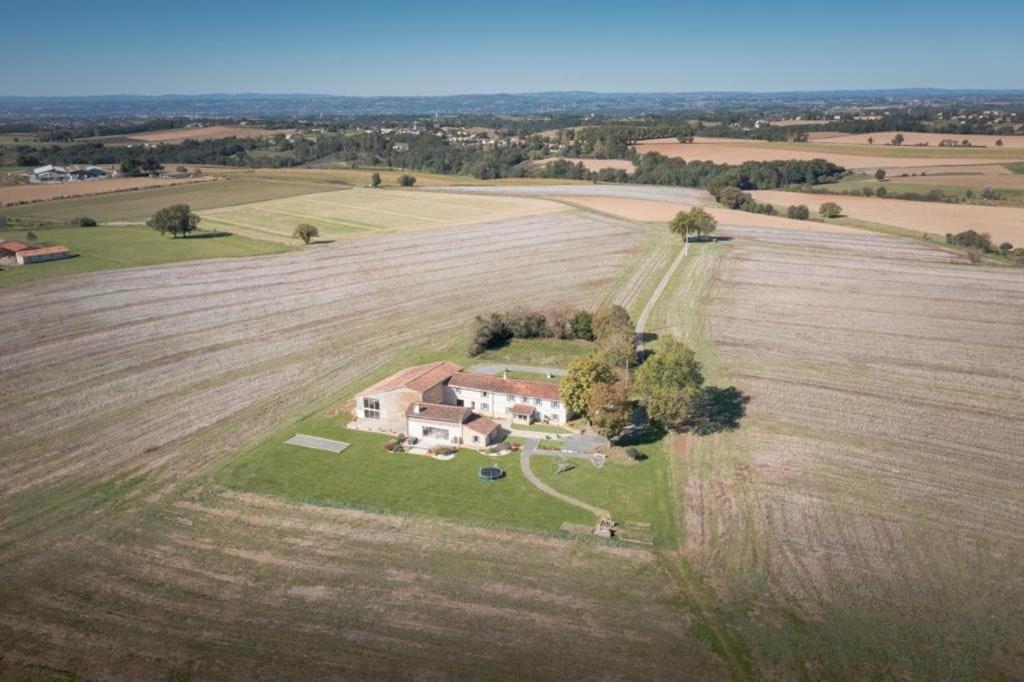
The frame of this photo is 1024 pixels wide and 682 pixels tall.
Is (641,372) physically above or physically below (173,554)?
above

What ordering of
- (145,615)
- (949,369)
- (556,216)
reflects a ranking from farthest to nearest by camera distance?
(556,216)
(949,369)
(145,615)

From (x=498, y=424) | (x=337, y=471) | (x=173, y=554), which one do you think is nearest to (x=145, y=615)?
(x=173, y=554)

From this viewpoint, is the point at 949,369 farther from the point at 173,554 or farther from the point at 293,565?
the point at 173,554

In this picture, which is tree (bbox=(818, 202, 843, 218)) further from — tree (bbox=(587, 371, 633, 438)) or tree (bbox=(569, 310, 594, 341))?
tree (bbox=(587, 371, 633, 438))

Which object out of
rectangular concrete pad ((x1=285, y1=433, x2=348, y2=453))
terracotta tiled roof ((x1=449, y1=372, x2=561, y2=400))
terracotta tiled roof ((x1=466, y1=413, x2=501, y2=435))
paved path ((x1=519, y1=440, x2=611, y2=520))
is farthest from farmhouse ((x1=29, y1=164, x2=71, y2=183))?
paved path ((x1=519, y1=440, x2=611, y2=520))

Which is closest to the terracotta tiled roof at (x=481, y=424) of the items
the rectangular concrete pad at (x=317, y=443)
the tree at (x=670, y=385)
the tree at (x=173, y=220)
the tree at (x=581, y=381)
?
the tree at (x=581, y=381)

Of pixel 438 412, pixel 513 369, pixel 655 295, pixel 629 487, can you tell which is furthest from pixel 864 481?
pixel 655 295
